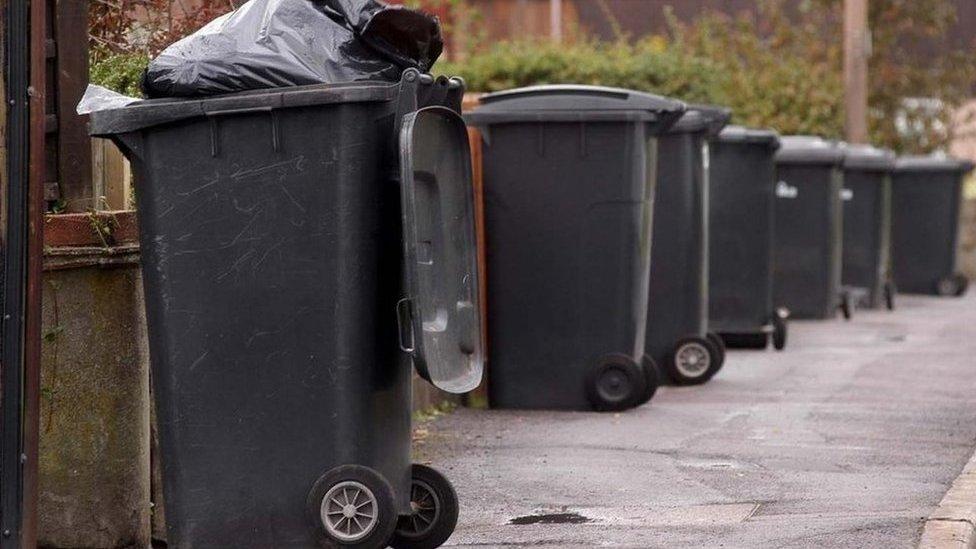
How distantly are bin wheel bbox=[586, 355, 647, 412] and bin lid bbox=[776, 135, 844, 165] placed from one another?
547 centimetres

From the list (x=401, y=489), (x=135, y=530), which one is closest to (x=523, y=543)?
(x=401, y=489)

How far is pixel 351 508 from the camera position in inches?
183

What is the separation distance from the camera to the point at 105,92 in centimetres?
480

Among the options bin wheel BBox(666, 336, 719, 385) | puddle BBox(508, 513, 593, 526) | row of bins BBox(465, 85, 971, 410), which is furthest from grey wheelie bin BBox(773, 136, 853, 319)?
puddle BBox(508, 513, 593, 526)

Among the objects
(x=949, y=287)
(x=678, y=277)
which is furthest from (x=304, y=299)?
(x=949, y=287)

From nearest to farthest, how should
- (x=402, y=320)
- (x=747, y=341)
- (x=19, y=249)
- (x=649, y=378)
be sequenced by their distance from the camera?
(x=19, y=249), (x=402, y=320), (x=649, y=378), (x=747, y=341)

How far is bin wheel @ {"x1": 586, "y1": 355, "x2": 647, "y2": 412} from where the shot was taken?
8102 millimetres

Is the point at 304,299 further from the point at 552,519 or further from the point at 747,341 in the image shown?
the point at 747,341

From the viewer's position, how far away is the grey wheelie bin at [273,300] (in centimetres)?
466

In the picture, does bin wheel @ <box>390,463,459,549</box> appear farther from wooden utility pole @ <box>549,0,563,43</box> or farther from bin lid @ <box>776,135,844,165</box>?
wooden utility pole @ <box>549,0,563,43</box>

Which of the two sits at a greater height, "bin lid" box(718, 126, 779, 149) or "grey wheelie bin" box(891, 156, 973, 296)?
"bin lid" box(718, 126, 779, 149)

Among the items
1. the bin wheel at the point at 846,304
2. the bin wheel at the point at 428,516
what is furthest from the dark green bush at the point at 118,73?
the bin wheel at the point at 846,304

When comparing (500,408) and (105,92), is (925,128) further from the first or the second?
(105,92)

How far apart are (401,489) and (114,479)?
78cm
